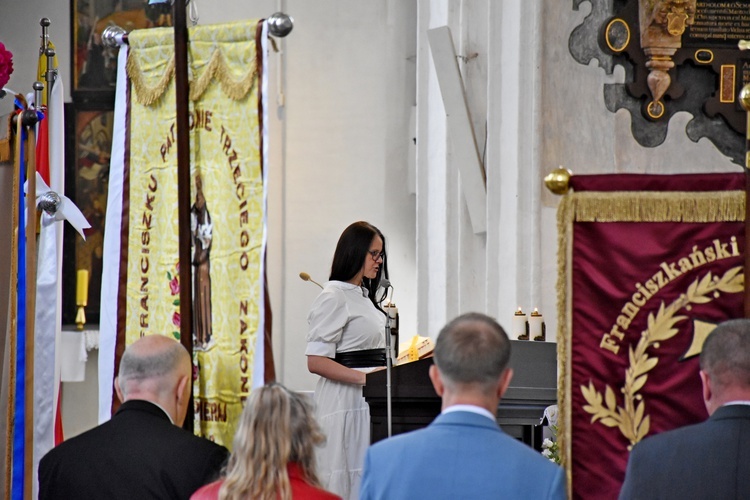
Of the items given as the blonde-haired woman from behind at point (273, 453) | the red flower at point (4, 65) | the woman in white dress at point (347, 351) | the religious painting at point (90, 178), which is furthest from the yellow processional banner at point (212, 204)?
the religious painting at point (90, 178)

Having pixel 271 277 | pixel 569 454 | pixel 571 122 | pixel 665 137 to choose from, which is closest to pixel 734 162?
pixel 665 137

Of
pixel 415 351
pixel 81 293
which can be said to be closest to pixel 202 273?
pixel 415 351

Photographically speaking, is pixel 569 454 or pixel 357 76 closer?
pixel 569 454

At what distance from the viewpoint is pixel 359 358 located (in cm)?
570

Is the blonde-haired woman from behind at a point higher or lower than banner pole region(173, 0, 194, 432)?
lower

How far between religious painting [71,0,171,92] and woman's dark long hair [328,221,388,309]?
242 inches

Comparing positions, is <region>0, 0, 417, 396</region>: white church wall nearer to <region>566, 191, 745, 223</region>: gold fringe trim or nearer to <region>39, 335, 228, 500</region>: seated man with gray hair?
<region>566, 191, 745, 223</region>: gold fringe trim

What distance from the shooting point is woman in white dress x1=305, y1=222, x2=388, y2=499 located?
221 inches

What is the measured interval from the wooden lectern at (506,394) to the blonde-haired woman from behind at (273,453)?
2.18 metres

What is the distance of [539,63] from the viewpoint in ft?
23.7

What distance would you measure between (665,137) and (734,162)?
47cm

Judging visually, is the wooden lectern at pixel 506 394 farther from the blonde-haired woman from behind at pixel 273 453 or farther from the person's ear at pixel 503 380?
the person's ear at pixel 503 380

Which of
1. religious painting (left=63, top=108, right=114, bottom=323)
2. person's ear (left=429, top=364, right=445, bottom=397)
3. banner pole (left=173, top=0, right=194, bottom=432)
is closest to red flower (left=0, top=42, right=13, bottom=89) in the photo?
banner pole (left=173, top=0, right=194, bottom=432)

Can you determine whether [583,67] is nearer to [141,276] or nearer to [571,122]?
[571,122]
